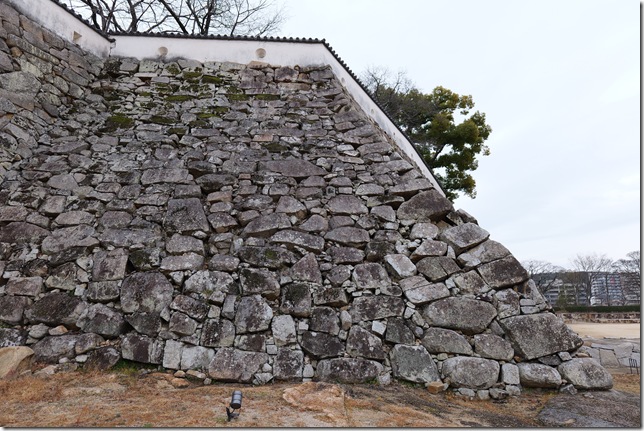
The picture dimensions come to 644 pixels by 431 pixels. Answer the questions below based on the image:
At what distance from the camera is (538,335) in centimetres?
395

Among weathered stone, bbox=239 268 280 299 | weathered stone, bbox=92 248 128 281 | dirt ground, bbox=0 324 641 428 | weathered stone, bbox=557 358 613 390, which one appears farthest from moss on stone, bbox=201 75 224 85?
weathered stone, bbox=557 358 613 390

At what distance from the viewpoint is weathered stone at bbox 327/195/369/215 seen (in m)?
4.89

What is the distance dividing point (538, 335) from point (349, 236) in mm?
2295

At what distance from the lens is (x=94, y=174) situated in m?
5.29

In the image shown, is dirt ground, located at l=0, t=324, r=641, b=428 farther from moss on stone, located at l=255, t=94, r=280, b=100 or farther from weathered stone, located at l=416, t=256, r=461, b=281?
moss on stone, located at l=255, t=94, r=280, b=100

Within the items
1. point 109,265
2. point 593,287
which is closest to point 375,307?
point 109,265

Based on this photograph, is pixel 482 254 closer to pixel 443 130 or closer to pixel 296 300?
pixel 296 300

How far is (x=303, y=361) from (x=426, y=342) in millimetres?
1315

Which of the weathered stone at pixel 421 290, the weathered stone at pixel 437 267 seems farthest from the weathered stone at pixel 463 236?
the weathered stone at pixel 421 290

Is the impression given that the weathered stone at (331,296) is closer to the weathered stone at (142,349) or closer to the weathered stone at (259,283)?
the weathered stone at (259,283)

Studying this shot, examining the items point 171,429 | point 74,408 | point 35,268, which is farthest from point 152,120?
point 171,429

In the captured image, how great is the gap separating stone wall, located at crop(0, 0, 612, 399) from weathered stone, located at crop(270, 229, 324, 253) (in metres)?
0.02

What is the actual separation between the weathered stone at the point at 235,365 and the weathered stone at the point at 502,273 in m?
2.64

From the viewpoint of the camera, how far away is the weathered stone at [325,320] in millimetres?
4004
